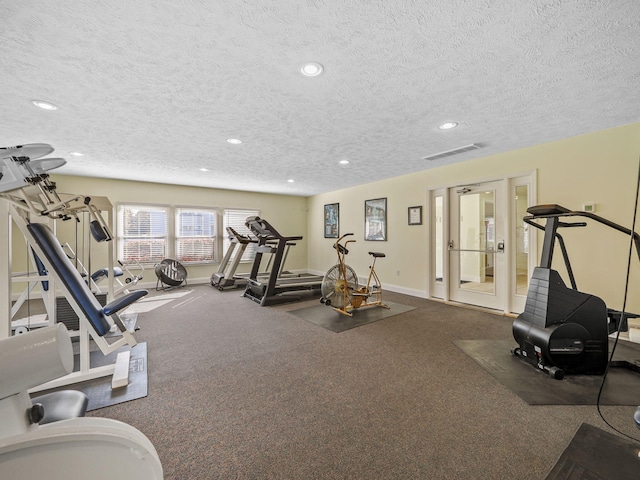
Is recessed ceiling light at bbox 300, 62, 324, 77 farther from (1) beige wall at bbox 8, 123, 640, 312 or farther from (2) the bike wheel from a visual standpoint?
(1) beige wall at bbox 8, 123, 640, 312

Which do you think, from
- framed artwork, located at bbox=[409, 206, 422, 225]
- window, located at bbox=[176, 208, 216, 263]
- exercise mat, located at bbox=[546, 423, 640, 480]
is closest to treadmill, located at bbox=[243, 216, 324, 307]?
window, located at bbox=[176, 208, 216, 263]

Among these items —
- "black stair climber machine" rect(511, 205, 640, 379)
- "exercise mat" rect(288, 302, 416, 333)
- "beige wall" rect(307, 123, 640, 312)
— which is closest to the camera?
"black stair climber machine" rect(511, 205, 640, 379)

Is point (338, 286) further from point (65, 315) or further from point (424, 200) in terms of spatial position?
point (65, 315)

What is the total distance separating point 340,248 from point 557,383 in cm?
307

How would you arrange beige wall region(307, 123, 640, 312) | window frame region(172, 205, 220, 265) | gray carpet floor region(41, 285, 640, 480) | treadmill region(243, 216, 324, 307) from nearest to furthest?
1. gray carpet floor region(41, 285, 640, 480)
2. beige wall region(307, 123, 640, 312)
3. treadmill region(243, 216, 324, 307)
4. window frame region(172, 205, 220, 265)

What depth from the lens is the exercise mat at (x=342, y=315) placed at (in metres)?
3.76

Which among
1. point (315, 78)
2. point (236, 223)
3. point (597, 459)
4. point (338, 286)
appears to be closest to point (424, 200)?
point (338, 286)

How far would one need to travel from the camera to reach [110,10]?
1526 mm

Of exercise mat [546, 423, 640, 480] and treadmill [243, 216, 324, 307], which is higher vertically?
treadmill [243, 216, 324, 307]

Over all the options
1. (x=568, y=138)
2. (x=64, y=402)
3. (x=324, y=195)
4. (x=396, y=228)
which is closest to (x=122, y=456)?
(x=64, y=402)

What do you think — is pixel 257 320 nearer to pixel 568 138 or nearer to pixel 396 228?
pixel 396 228

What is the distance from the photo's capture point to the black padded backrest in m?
2.04

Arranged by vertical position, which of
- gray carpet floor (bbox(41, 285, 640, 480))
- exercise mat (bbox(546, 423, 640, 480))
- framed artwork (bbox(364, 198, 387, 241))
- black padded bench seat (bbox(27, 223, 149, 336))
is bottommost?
gray carpet floor (bbox(41, 285, 640, 480))

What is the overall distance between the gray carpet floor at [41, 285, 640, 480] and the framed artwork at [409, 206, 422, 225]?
2616mm
